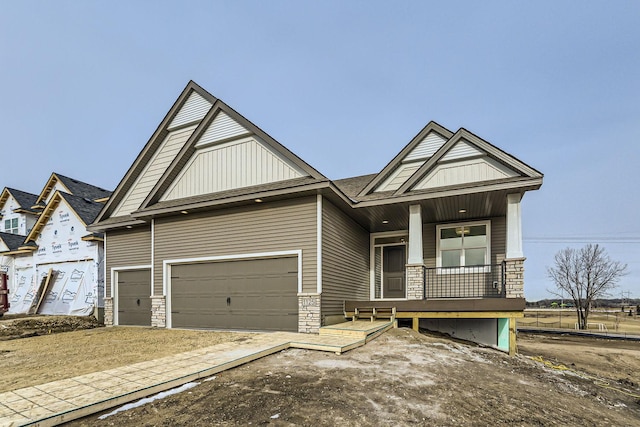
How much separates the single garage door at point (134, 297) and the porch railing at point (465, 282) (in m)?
10.4

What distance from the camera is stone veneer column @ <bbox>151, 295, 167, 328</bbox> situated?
11.5 meters

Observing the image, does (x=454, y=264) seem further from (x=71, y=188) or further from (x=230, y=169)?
(x=71, y=188)

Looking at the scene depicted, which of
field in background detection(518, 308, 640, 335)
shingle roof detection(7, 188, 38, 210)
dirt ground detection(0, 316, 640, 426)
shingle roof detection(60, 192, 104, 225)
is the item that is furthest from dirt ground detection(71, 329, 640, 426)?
shingle roof detection(7, 188, 38, 210)

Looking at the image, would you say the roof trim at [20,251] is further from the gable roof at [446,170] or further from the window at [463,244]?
the window at [463,244]

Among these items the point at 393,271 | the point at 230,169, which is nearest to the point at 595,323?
the point at 393,271

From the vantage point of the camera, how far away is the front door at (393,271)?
521 inches

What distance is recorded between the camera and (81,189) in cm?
2078

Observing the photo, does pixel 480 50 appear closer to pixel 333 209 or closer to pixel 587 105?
pixel 333 209

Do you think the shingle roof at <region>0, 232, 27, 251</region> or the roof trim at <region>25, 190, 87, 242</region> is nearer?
the roof trim at <region>25, 190, 87, 242</region>

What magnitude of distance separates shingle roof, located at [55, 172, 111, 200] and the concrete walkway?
59.0 ft

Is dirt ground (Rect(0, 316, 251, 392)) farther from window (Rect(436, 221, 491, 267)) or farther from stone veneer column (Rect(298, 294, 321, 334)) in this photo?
window (Rect(436, 221, 491, 267))

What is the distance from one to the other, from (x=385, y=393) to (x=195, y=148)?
9957mm

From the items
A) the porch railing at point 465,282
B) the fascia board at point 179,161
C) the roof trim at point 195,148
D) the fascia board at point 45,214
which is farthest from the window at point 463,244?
the fascia board at point 45,214

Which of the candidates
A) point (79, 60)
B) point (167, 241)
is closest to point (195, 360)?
point (167, 241)
